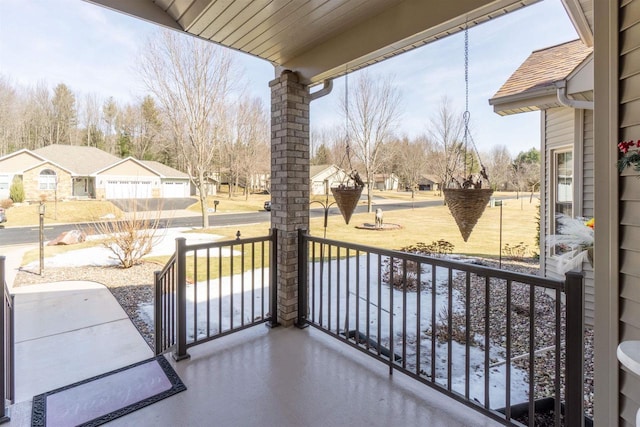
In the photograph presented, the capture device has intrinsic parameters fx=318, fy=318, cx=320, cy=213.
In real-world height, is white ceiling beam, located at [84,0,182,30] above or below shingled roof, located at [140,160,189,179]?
below

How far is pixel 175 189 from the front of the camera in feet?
71.1

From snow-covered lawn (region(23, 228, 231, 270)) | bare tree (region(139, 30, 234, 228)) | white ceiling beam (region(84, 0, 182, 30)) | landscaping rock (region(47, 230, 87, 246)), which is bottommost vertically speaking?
snow-covered lawn (region(23, 228, 231, 270))

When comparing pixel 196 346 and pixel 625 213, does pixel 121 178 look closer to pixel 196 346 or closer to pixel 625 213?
pixel 196 346

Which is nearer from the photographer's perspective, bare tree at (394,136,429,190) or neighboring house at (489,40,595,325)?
neighboring house at (489,40,595,325)

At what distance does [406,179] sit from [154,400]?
7.52 meters

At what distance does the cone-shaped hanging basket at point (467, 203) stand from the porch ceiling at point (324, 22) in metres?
1.00

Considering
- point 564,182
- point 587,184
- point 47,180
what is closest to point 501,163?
point 564,182

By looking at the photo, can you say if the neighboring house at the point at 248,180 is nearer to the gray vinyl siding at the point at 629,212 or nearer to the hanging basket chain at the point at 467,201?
the hanging basket chain at the point at 467,201

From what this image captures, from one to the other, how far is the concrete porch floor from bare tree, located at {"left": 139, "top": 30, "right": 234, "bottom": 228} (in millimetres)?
10265

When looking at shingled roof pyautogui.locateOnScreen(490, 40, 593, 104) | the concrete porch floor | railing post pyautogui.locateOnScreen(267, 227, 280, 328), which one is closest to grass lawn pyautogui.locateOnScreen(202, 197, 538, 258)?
shingled roof pyautogui.locateOnScreen(490, 40, 593, 104)

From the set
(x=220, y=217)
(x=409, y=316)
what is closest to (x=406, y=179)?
(x=409, y=316)

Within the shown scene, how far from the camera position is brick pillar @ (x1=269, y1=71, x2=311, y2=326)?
9.75ft

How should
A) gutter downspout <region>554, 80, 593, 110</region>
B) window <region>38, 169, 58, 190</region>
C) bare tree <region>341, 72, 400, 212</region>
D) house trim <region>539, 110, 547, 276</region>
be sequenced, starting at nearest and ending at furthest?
gutter downspout <region>554, 80, 593, 110</region>
house trim <region>539, 110, 547, 276</region>
bare tree <region>341, 72, 400, 212</region>
window <region>38, 169, 58, 190</region>

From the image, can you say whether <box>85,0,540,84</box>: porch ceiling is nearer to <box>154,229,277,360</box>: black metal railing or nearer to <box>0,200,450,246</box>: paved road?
<box>154,229,277,360</box>: black metal railing
